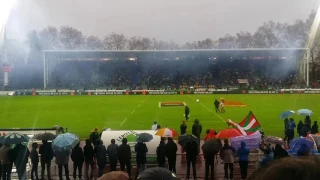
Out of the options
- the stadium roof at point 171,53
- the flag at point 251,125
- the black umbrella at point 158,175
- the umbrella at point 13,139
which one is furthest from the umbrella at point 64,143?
the stadium roof at point 171,53

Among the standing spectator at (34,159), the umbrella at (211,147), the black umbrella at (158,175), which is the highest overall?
the black umbrella at (158,175)

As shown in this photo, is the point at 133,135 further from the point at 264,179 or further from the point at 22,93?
the point at 22,93

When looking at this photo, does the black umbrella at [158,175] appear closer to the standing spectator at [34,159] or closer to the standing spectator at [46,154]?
the standing spectator at [34,159]

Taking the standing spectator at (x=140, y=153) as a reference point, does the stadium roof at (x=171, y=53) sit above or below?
above

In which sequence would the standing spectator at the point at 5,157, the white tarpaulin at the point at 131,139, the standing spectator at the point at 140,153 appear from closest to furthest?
the standing spectator at the point at 5,157 → the standing spectator at the point at 140,153 → the white tarpaulin at the point at 131,139

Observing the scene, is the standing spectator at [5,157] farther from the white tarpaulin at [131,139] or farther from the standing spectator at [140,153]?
the standing spectator at [140,153]

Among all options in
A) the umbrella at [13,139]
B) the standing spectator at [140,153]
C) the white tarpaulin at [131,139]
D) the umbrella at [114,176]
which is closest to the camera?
the umbrella at [114,176]

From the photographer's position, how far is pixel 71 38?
91125 millimetres

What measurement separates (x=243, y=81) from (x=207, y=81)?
7363 millimetres

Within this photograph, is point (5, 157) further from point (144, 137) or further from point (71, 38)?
point (71, 38)

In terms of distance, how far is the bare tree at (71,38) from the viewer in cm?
8889

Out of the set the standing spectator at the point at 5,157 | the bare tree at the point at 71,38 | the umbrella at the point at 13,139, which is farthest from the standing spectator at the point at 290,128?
the bare tree at the point at 71,38

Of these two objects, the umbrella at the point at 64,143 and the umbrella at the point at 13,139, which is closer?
the umbrella at the point at 13,139

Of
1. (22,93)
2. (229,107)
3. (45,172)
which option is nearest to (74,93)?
(22,93)
